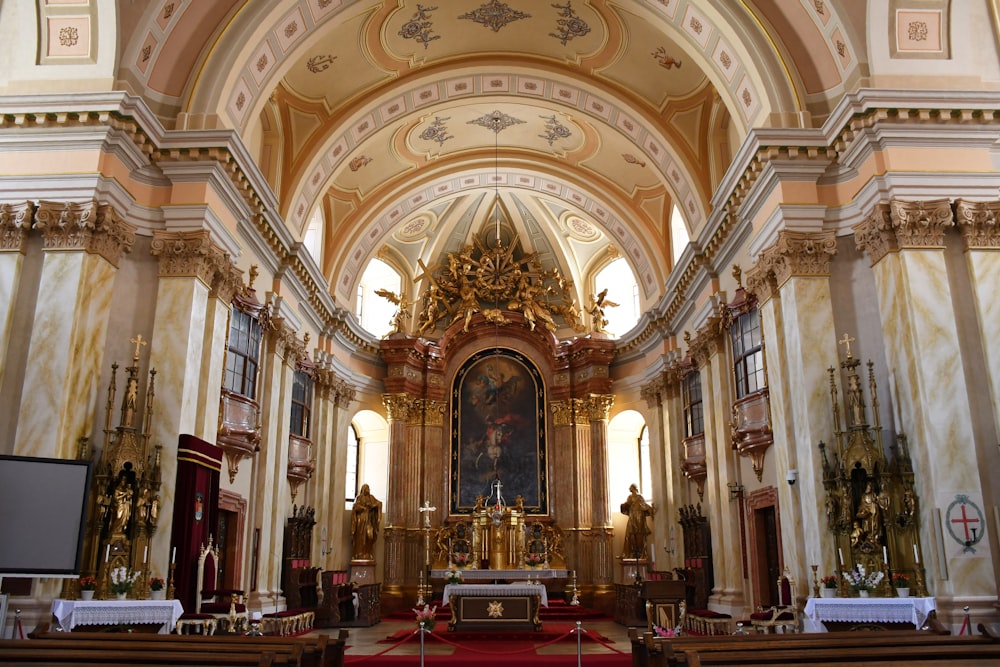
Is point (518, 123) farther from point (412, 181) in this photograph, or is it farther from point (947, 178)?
point (947, 178)

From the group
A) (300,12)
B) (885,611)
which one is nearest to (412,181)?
(300,12)

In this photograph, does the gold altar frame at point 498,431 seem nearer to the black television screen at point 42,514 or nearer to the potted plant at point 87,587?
the potted plant at point 87,587

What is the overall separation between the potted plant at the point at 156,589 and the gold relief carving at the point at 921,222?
37.9 feet

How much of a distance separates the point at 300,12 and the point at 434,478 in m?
14.0

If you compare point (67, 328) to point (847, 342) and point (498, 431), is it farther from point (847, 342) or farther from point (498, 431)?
point (498, 431)

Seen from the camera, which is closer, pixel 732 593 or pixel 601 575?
pixel 732 593

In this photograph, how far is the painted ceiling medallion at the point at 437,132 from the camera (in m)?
21.5

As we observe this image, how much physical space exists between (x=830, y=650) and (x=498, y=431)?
18.8m

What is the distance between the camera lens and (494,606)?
14961 millimetres

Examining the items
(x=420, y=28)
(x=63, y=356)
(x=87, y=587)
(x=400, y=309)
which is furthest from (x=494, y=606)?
(x=400, y=309)

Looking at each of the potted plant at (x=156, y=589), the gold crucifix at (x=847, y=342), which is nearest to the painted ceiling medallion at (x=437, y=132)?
the gold crucifix at (x=847, y=342)

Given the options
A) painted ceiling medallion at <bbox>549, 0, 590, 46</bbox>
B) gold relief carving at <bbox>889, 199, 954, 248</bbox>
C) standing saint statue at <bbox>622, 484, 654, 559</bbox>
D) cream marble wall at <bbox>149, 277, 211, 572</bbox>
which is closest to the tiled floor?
cream marble wall at <bbox>149, 277, 211, 572</bbox>

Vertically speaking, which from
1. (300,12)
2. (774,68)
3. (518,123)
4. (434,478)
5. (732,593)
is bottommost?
(732,593)

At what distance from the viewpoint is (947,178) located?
39.5 feet
